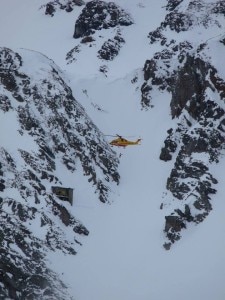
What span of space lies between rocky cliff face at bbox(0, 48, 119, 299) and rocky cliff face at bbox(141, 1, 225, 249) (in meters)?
7.09

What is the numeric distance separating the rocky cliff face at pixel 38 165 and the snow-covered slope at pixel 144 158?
183 mm

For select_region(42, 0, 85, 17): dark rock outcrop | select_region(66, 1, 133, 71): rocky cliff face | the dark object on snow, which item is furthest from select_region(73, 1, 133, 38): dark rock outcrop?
the dark object on snow

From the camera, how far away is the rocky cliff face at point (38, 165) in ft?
136

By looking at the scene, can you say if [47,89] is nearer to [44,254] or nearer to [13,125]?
[13,125]

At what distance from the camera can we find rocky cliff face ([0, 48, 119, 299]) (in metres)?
41.4

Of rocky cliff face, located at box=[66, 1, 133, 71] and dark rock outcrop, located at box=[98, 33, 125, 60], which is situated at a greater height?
rocky cliff face, located at box=[66, 1, 133, 71]

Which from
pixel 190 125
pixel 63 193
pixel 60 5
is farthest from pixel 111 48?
pixel 63 193

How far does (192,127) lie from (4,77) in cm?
2051

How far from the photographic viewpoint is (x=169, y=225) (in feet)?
161

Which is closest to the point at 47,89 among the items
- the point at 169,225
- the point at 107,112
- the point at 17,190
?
the point at 107,112

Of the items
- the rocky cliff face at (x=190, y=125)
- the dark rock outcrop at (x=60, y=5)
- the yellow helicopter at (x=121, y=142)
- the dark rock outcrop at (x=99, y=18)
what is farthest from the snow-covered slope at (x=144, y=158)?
the dark rock outcrop at (x=60, y=5)

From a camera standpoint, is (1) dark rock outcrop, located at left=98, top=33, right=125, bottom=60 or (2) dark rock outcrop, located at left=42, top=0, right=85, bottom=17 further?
(2) dark rock outcrop, located at left=42, top=0, right=85, bottom=17

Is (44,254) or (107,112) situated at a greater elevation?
(107,112)

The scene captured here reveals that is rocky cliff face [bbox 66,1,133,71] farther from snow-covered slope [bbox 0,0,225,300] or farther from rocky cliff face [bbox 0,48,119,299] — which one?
rocky cliff face [bbox 0,48,119,299]
